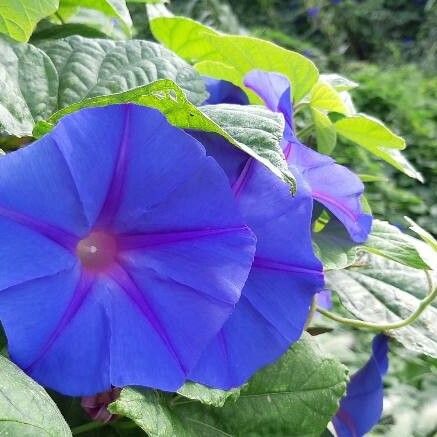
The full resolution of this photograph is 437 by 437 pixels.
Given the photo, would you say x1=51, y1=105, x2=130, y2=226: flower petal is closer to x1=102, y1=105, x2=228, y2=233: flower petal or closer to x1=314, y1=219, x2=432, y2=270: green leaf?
x1=102, y1=105, x2=228, y2=233: flower petal

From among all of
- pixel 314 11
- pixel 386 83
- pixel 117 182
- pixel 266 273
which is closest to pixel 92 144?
pixel 117 182

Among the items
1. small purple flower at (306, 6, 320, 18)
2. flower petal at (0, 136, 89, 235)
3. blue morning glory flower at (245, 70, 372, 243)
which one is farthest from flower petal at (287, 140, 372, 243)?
small purple flower at (306, 6, 320, 18)

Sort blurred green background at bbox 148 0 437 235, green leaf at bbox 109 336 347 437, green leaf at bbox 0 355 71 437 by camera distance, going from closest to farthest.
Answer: green leaf at bbox 0 355 71 437
green leaf at bbox 109 336 347 437
blurred green background at bbox 148 0 437 235

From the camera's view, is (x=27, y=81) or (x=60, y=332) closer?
(x=60, y=332)

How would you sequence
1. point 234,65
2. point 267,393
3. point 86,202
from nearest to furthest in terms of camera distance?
point 86,202 → point 267,393 → point 234,65

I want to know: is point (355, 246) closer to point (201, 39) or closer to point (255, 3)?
point (201, 39)

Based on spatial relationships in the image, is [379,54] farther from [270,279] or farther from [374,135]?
[270,279]

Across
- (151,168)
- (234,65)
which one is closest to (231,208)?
(151,168)
